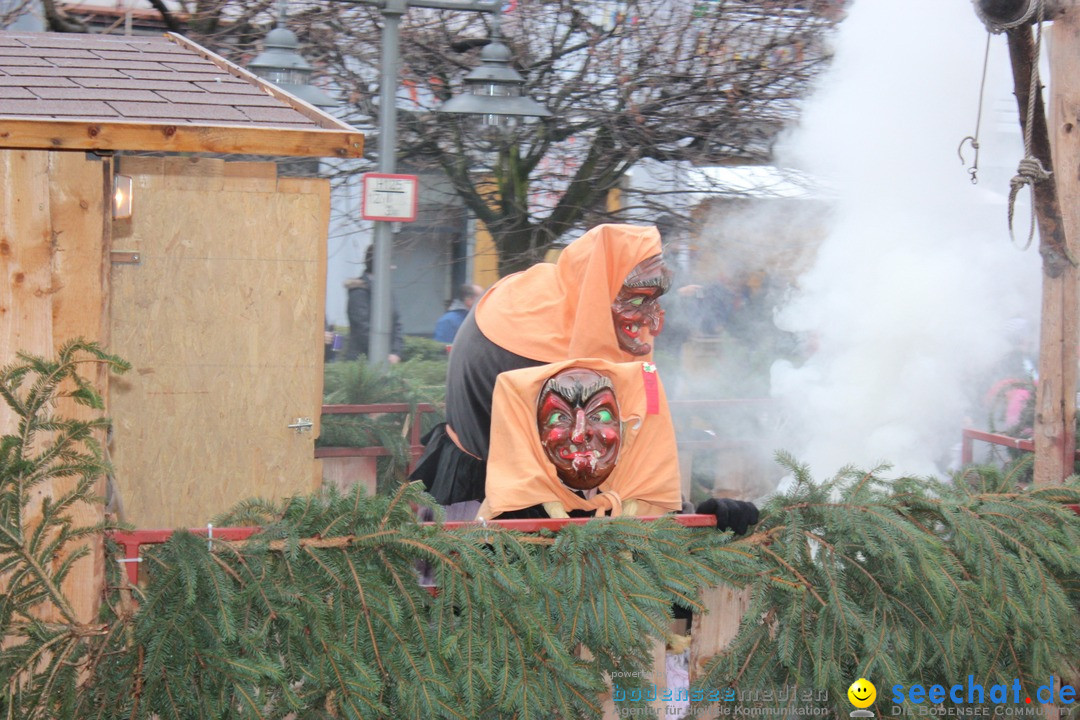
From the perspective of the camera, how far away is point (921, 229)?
610cm

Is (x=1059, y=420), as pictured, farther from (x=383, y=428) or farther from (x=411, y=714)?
(x=383, y=428)

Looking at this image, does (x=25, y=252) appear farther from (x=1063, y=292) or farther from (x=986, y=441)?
(x=986, y=441)

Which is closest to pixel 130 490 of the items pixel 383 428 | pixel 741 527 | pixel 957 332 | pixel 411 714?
pixel 383 428

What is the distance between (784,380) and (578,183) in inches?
104

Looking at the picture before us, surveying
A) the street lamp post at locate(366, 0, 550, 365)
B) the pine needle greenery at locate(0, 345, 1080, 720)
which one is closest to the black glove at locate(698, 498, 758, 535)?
the pine needle greenery at locate(0, 345, 1080, 720)

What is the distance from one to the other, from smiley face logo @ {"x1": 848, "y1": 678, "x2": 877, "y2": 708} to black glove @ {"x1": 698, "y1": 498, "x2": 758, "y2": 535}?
56cm

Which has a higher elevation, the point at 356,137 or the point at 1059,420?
the point at 356,137

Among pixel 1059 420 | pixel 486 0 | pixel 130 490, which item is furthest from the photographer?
pixel 486 0

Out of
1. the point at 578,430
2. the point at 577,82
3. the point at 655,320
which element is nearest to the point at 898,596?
the point at 578,430

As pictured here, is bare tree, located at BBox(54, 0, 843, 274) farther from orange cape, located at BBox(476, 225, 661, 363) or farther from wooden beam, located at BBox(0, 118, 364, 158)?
wooden beam, located at BBox(0, 118, 364, 158)

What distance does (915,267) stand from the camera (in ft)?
19.5

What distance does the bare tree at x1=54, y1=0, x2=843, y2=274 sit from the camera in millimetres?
8227

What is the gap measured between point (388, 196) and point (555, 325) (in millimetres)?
3063

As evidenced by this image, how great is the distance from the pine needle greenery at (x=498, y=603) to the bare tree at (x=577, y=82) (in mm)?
5275
